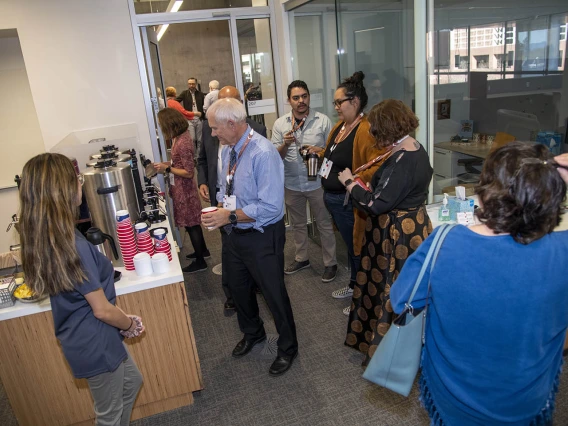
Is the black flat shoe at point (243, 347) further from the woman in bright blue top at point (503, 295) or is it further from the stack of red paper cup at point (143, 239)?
the woman in bright blue top at point (503, 295)

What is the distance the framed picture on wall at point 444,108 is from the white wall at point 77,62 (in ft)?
9.21

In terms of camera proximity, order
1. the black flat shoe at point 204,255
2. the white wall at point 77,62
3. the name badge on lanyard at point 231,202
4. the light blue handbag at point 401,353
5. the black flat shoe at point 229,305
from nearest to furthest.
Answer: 1. the light blue handbag at point 401,353
2. the name badge on lanyard at point 231,202
3. the black flat shoe at point 229,305
4. the white wall at point 77,62
5. the black flat shoe at point 204,255

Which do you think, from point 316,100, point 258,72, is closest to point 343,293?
point 316,100

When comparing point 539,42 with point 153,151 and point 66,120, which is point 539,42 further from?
point 66,120

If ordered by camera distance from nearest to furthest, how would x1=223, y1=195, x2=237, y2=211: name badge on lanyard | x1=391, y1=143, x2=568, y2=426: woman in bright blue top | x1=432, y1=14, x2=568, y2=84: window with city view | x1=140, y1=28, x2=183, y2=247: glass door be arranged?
x1=391, y1=143, x2=568, y2=426: woman in bright blue top → x1=223, y1=195, x2=237, y2=211: name badge on lanyard → x1=432, y1=14, x2=568, y2=84: window with city view → x1=140, y1=28, x2=183, y2=247: glass door

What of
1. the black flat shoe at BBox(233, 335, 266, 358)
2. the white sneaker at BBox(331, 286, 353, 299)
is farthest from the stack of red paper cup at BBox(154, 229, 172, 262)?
the white sneaker at BBox(331, 286, 353, 299)

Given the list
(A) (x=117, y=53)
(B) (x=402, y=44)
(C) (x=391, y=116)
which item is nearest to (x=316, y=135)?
(B) (x=402, y=44)

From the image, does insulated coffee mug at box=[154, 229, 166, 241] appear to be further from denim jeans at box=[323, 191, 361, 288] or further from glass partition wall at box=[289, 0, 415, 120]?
glass partition wall at box=[289, 0, 415, 120]

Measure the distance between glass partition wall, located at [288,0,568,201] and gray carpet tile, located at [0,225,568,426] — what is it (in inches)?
52.8

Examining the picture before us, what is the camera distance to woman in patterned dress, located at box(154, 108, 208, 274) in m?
3.69

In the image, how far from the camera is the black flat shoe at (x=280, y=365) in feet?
8.48

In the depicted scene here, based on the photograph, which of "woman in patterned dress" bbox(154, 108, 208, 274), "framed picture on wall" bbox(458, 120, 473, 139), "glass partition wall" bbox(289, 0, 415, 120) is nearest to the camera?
"glass partition wall" bbox(289, 0, 415, 120)

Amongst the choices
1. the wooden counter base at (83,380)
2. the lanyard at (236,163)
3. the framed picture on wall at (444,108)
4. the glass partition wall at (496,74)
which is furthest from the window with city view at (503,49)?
the wooden counter base at (83,380)

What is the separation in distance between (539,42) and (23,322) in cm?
311
